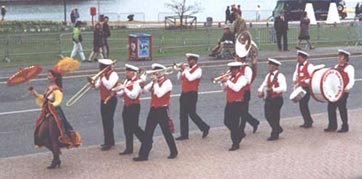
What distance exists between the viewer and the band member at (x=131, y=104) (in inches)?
451

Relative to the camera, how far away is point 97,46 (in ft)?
85.3

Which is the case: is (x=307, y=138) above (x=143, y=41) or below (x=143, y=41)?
below

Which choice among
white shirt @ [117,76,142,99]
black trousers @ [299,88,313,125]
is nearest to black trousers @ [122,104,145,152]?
white shirt @ [117,76,142,99]

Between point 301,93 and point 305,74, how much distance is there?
0.42m

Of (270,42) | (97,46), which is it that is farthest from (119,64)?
(270,42)

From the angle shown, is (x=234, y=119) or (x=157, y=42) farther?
(x=157, y=42)

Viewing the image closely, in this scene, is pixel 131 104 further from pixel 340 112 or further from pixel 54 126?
pixel 340 112

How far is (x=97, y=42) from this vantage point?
25.8 meters

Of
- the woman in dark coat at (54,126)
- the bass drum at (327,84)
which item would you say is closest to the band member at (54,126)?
the woman in dark coat at (54,126)

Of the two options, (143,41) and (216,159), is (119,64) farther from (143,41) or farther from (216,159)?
(216,159)

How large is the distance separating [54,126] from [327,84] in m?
5.09

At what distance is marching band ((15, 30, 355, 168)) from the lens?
35.4 ft

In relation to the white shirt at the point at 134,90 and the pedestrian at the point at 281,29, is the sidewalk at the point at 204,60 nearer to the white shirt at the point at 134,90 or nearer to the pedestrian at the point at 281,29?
the pedestrian at the point at 281,29

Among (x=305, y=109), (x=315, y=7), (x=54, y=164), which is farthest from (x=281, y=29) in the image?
(x=315, y=7)
